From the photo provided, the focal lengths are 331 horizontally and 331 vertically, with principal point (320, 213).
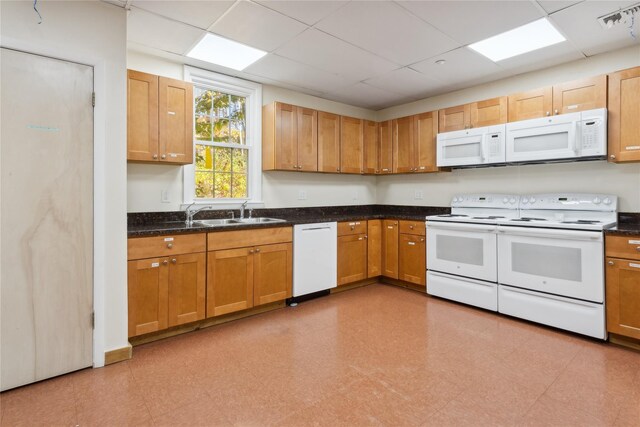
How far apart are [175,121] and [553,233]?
3510 mm

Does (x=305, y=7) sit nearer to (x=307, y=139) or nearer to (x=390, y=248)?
(x=307, y=139)

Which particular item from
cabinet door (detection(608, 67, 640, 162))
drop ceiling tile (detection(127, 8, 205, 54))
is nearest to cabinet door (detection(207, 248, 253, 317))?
drop ceiling tile (detection(127, 8, 205, 54))

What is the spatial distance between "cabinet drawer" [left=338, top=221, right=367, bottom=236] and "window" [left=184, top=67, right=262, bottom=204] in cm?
106

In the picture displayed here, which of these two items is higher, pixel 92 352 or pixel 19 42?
pixel 19 42

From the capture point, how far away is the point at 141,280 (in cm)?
258

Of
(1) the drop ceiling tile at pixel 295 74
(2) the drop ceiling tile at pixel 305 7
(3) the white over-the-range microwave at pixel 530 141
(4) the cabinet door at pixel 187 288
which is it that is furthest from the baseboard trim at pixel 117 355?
(3) the white over-the-range microwave at pixel 530 141

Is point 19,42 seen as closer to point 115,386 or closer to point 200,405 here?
point 115,386

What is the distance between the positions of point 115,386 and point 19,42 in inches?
85.4

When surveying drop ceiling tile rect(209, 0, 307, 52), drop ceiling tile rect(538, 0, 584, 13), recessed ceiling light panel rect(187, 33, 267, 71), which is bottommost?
drop ceiling tile rect(538, 0, 584, 13)

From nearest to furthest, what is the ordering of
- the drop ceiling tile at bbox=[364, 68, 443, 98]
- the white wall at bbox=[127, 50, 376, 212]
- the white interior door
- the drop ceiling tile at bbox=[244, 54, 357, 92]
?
the white interior door
the white wall at bbox=[127, 50, 376, 212]
the drop ceiling tile at bbox=[244, 54, 357, 92]
the drop ceiling tile at bbox=[364, 68, 443, 98]

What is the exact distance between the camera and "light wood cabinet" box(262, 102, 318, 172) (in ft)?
12.6

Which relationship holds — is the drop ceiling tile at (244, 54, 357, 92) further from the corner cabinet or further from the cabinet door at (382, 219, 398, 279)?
the cabinet door at (382, 219, 398, 279)

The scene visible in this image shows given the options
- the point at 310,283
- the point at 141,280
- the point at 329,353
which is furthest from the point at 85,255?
the point at 310,283

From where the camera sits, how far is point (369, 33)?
2740 mm
